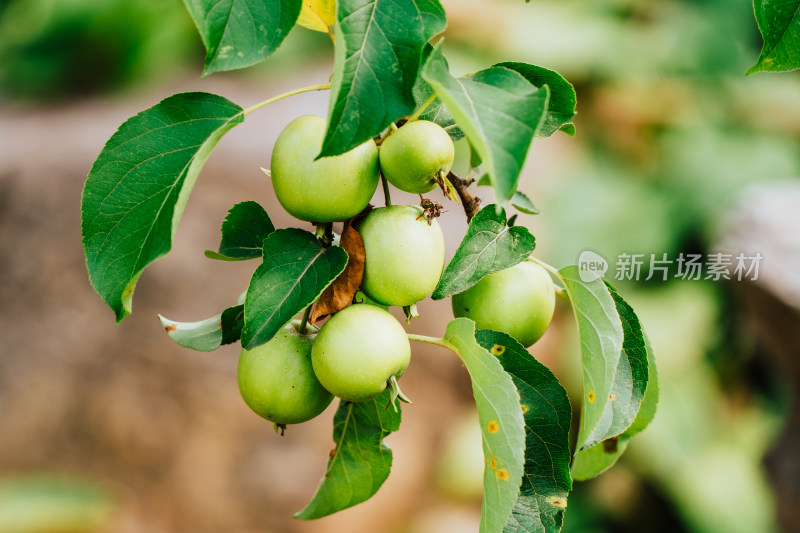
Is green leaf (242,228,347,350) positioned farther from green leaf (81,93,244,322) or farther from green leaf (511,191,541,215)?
green leaf (511,191,541,215)

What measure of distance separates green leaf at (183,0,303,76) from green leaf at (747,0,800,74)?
1.11 feet

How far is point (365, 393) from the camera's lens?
397 mm

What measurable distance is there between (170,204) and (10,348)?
200 cm

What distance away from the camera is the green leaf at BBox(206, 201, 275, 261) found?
17.5 inches

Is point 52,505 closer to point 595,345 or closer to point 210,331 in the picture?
point 210,331

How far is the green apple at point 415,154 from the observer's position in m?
0.37

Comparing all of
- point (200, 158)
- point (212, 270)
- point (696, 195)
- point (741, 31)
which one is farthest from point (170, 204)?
point (741, 31)

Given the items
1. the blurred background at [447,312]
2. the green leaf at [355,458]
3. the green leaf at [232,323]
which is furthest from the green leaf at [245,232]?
the blurred background at [447,312]

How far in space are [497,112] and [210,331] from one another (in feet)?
0.88

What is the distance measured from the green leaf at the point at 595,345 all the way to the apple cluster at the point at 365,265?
0.05 m

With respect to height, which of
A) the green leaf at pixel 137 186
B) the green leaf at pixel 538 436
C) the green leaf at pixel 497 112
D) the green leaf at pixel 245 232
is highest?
the green leaf at pixel 497 112

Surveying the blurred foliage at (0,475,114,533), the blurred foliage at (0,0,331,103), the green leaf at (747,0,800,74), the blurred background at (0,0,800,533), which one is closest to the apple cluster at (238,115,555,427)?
the green leaf at (747,0,800,74)

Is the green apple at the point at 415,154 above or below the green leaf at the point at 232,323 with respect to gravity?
above

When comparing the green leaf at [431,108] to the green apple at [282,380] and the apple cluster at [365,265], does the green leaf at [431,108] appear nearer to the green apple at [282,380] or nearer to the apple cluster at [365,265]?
the apple cluster at [365,265]
